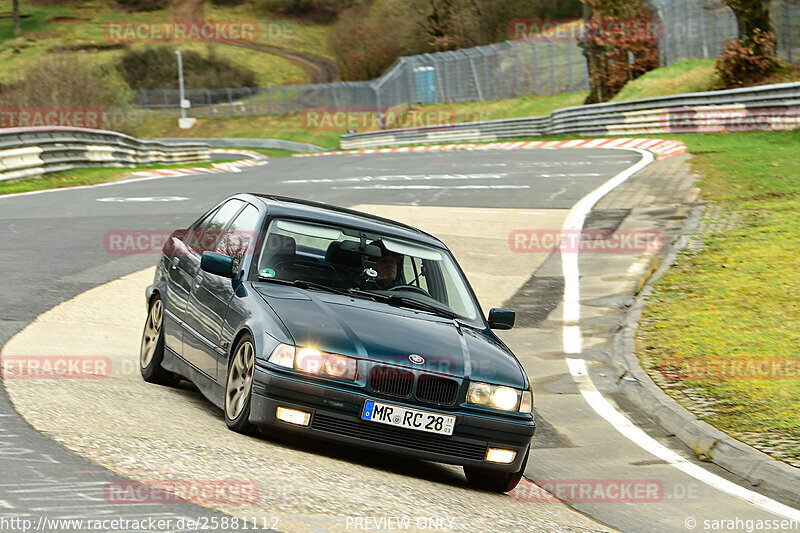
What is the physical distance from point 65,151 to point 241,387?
73.7 ft

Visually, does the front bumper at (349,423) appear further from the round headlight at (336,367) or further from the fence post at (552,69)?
the fence post at (552,69)

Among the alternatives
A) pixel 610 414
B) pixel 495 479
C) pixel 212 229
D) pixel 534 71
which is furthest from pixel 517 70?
pixel 495 479

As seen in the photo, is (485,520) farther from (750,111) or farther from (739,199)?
(750,111)

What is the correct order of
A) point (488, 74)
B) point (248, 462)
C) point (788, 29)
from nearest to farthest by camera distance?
point (248, 462) → point (788, 29) → point (488, 74)

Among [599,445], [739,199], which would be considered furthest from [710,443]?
[739,199]

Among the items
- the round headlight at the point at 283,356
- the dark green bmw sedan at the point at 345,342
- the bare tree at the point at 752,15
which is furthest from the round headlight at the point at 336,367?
the bare tree at the point at 752,15

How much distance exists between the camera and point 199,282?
8.03 m

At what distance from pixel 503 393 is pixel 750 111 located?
92.3 feet

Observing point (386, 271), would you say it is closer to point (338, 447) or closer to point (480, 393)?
point (338, 447)

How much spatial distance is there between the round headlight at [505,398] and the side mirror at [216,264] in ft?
6.55

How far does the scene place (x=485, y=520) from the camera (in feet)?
19.1

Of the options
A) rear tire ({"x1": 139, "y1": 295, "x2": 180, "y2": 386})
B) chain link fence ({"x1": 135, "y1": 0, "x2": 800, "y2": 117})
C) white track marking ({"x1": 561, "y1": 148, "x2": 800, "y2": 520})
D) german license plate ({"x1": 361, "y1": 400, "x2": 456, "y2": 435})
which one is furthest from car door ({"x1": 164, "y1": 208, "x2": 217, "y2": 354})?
chain link fence ({"x1": 135, "y1": 0, "x2": 800, "y2": 117})

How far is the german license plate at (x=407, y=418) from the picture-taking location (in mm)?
6410

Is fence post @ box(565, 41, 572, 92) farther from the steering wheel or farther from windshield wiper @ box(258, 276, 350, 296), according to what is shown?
windshield wiper @ box(258, 276, 350, 296)
